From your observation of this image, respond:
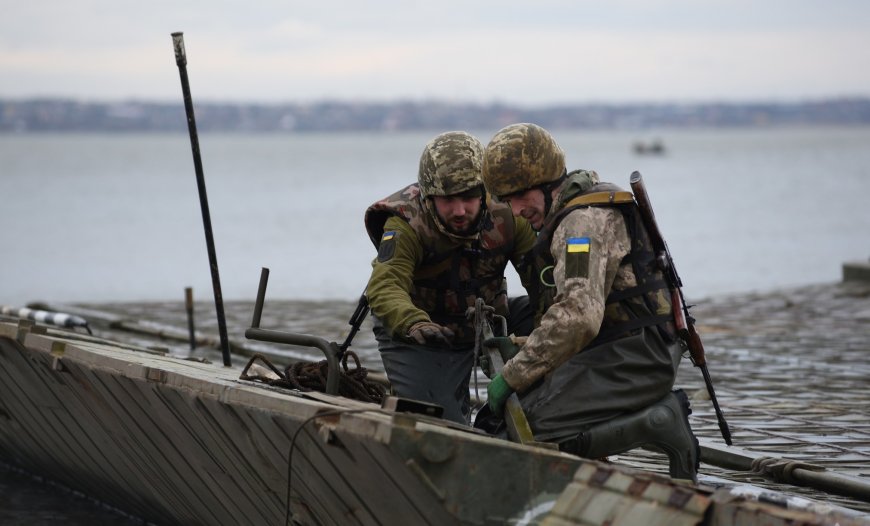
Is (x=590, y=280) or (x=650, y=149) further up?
(x=590, y=280)

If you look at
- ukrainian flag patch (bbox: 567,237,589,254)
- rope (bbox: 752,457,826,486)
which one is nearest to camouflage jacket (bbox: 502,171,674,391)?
ukrainian flag patch (bbox: 567,237,589,254)

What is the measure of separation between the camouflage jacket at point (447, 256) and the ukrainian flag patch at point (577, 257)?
68.3 inches

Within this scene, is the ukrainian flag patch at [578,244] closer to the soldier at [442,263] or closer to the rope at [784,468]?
the soldier at [442,263]

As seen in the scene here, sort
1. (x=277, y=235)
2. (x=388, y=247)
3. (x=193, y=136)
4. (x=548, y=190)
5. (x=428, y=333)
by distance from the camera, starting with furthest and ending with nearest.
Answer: (x=277, y=235), (x=193, y=136), (x=388, y=247), (x=428, y=333), (x=548, y=190)

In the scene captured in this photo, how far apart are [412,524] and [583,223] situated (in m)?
1.48

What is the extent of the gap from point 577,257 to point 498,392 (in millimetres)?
689

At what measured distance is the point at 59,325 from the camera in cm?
1124

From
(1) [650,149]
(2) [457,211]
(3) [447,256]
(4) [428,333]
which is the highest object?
(2) [457,211]

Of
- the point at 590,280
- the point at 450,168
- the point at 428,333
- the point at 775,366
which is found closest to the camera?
the point at 590,280

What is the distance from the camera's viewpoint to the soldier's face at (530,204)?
6.89m

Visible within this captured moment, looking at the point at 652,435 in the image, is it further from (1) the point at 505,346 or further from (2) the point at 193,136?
(2) the point at 193,136

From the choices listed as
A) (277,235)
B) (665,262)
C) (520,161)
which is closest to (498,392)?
(665,262)

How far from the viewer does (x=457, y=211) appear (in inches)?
312

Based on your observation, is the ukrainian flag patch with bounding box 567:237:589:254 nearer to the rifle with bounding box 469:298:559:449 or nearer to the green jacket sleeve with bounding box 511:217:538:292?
the rifle with bounding box 469:298:559:449
